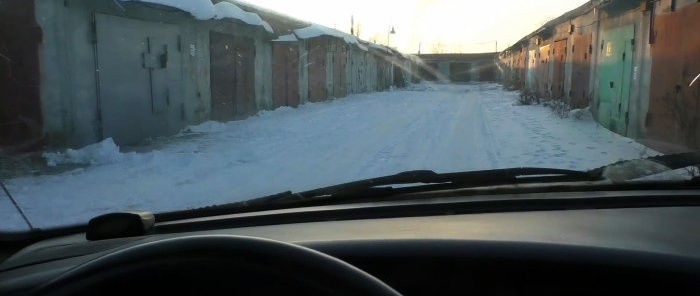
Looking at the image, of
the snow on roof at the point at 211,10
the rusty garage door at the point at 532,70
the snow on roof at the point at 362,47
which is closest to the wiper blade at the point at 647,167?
the snow on roof at the point at 211,10

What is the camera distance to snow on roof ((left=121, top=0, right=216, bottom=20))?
10.8 meters

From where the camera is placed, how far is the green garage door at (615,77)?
11.3 meters

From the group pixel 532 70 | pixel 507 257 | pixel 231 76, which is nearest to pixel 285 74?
pixel 231 76

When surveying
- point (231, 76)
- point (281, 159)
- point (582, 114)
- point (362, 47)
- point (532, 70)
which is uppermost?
point (362, 47)

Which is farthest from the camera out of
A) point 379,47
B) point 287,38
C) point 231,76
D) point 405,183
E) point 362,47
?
point 379,47

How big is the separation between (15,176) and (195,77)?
21.6 ft

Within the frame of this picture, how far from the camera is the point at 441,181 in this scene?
9.64ft

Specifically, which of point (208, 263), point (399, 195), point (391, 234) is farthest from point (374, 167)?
point (208, 263)

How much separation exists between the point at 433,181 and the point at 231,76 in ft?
44.0

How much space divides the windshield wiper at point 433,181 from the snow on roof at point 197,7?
27.4 feet

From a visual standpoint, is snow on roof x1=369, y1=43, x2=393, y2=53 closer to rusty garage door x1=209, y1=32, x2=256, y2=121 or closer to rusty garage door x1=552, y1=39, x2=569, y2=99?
rusty garage door x1=552, y1=39, x2=569, y2=99

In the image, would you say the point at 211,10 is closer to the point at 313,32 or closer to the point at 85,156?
the point at 85,156

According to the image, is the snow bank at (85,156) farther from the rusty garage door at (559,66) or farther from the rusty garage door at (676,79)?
the rusty garage door at (559,66)

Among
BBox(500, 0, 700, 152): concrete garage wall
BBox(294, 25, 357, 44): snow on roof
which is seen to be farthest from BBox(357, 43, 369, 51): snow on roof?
BBox(500, 0, 700, 152): concrete garage wall
